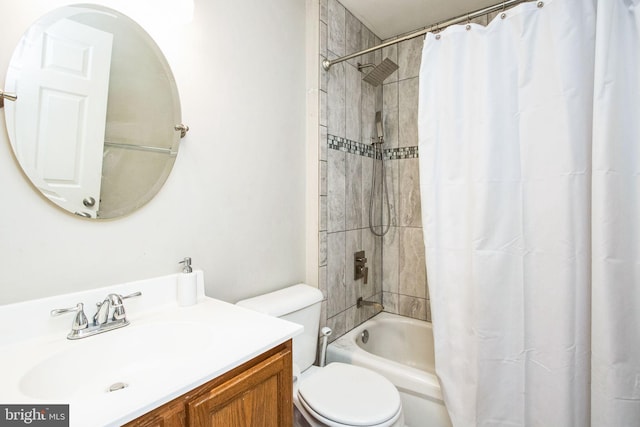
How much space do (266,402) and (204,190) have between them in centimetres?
83

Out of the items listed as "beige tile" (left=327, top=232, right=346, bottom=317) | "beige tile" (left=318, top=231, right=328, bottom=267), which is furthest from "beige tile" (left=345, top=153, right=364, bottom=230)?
"beige tile" (left=318, top=231, right=328, bottom=267)

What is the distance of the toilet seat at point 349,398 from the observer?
3.77ft

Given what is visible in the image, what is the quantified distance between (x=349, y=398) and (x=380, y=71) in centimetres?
176

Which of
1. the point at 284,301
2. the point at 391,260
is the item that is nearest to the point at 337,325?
the point at 284,301

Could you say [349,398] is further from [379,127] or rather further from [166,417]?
[379,127]

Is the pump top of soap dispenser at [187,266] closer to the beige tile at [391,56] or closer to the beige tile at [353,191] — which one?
the beige tile at [353,191]

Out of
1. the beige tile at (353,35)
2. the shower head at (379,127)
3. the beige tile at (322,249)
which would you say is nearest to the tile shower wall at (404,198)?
the shower head at (379,127)

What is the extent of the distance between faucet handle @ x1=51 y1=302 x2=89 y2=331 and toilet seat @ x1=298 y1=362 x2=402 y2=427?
33.8 inches

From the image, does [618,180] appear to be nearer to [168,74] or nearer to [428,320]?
[428,320]

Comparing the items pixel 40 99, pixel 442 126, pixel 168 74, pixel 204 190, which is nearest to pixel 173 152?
pixel 204 190

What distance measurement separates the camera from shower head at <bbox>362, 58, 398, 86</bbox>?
184 cm

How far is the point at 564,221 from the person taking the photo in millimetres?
1191

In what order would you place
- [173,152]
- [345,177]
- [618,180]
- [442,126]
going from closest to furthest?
[618,180], [173,152], [442,126], [345,177]

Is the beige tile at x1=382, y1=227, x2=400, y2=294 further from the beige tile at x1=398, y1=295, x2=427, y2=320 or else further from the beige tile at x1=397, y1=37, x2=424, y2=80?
the beige tile at x1=397, y1=37, x2=424, y2=80
